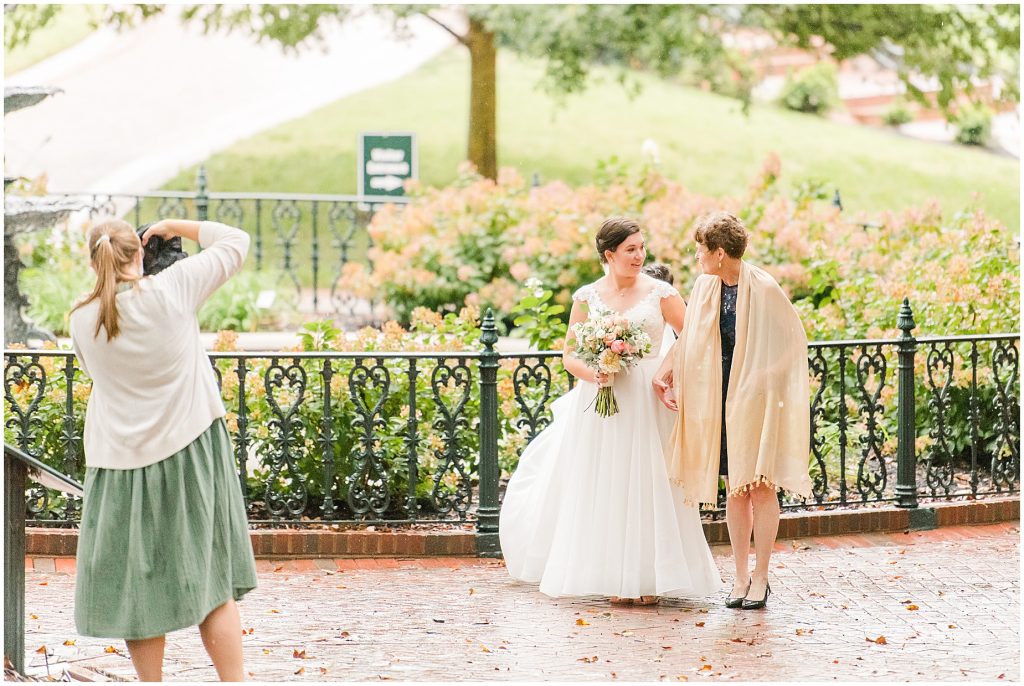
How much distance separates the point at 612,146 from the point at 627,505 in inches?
809

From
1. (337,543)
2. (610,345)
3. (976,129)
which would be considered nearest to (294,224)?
(337,543)

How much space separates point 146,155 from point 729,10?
457 inches

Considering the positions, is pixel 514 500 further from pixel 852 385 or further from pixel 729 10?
pixel 729 10

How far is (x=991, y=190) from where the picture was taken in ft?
83.6

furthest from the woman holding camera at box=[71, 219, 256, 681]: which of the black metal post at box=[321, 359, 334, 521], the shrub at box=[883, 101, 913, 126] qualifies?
the shrub at box=[883, 101, 913, 126]

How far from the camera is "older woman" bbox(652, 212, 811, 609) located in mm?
5789

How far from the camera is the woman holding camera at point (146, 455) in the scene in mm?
4199

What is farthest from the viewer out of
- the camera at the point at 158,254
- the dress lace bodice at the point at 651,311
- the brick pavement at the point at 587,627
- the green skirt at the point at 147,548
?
the dress lace bodice at the point at 651,311

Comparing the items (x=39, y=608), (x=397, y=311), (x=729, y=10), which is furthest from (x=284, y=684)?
(x=729, y=10)

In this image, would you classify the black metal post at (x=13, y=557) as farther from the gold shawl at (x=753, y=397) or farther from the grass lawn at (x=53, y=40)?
the grass lawn at (x=53, y=40)

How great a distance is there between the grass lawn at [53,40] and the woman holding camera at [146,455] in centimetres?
2451

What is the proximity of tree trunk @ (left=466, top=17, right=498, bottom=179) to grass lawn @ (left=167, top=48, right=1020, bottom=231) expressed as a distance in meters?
4.20

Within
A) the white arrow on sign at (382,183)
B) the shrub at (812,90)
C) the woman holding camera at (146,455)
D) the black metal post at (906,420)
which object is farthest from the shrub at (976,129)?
the woman holding camera at (146,455)

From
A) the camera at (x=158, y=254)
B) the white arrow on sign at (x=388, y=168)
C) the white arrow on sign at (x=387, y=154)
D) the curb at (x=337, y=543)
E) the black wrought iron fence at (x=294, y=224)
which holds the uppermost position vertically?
the white arrow on sign at (x=387, y=154)
